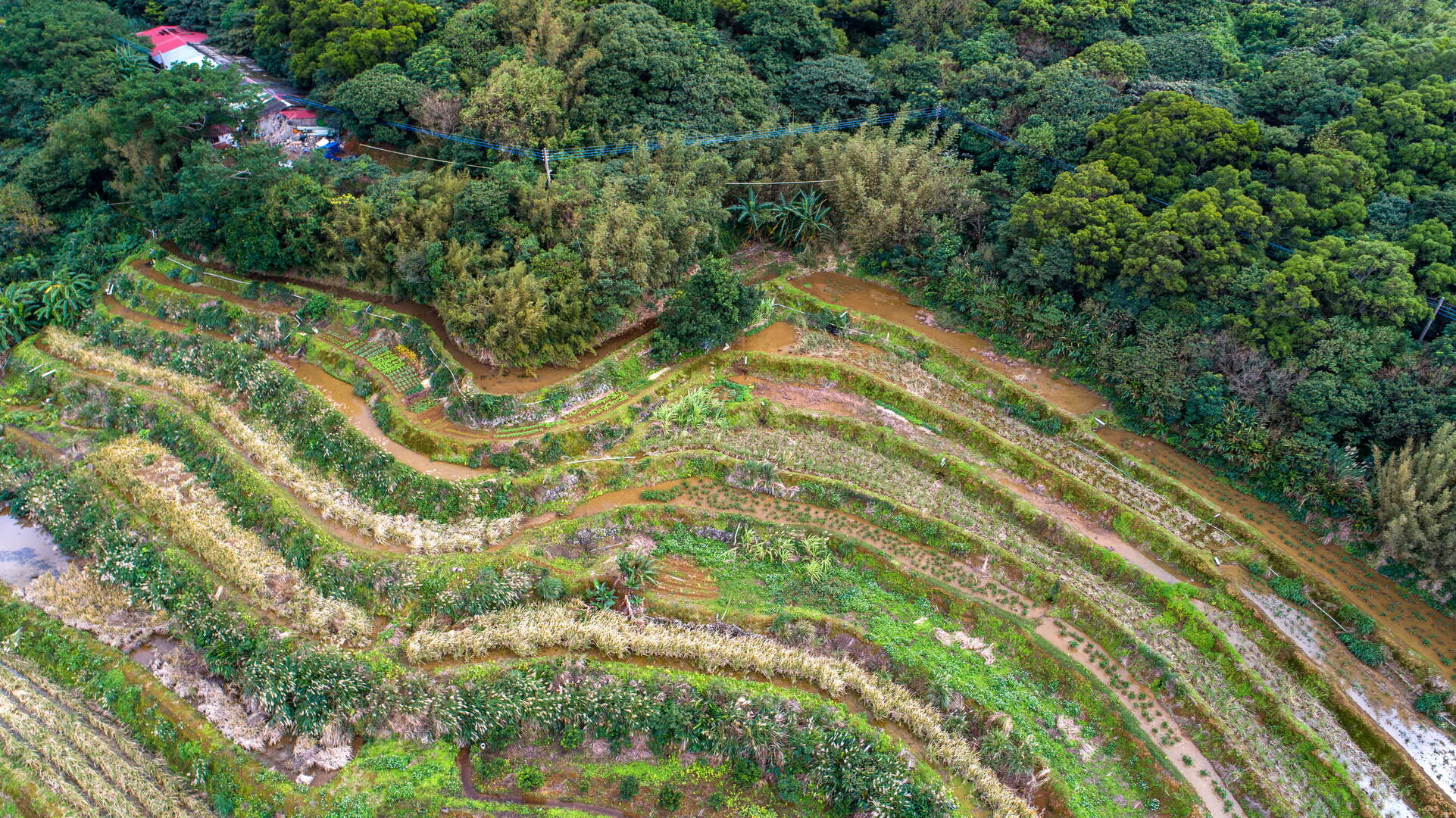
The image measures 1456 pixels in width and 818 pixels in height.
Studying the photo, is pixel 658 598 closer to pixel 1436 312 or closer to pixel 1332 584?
pixel 1332 584

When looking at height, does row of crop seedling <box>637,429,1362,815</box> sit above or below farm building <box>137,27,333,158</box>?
below

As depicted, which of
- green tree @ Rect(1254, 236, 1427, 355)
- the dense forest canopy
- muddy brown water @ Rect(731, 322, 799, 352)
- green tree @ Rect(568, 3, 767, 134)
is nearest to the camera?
green tree @ Rect(1254, 236, 1427, 355)

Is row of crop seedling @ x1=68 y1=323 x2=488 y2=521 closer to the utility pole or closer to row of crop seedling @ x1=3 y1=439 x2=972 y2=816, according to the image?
row of crop seedling @ x1=3 y1=439 x2=972 y2=816

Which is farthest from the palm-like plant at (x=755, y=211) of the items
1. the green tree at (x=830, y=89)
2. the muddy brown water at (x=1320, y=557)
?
the muddy brown water at (x=1320, y=557)

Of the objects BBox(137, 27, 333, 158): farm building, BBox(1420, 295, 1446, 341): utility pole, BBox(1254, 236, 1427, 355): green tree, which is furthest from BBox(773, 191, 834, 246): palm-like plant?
BBox(137, 27, 333, 158): farm building

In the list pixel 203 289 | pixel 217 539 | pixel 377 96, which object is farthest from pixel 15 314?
pixel 377 96

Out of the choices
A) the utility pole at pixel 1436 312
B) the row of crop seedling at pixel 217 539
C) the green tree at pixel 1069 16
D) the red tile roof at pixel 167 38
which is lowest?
the row of crop seedling at pixel 217 539

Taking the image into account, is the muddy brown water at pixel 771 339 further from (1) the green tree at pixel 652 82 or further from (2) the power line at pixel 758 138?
(1) the green tree at pixel 652 82
